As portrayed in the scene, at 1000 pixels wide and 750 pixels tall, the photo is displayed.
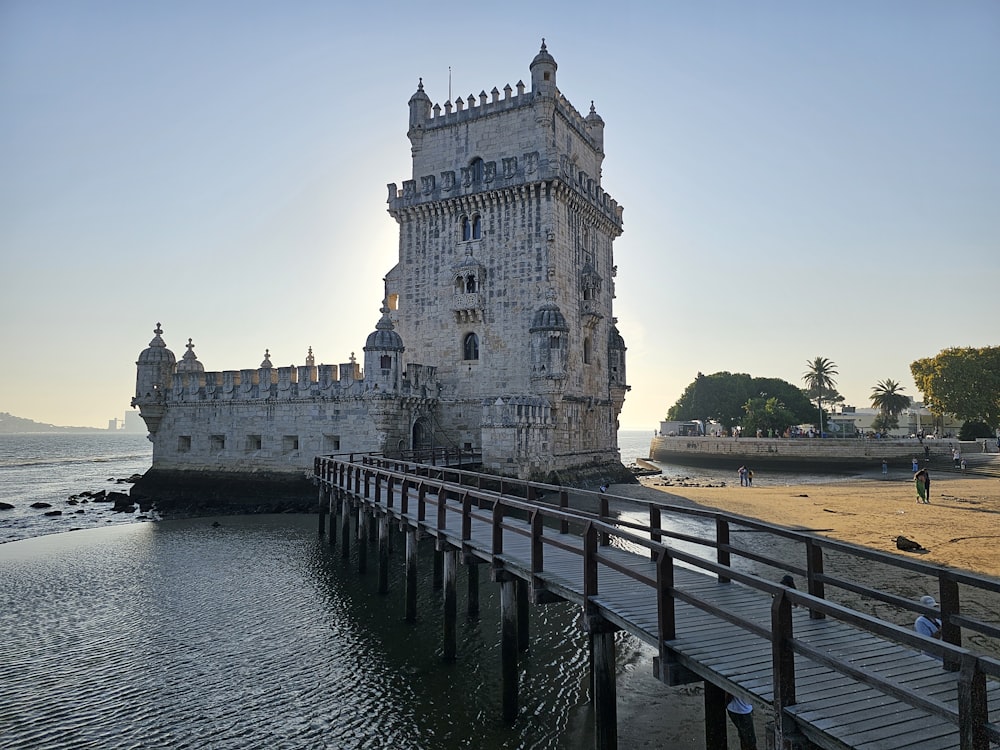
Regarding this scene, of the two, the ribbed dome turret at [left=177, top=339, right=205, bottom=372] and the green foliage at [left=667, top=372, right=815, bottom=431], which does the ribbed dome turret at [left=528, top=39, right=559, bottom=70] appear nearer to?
the ribbed dome turret at [left=177, top=339, right=205, bottom=372]

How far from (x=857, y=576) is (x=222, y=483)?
29099mm

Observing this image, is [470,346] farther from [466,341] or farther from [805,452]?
[805,452]

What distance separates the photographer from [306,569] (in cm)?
1822

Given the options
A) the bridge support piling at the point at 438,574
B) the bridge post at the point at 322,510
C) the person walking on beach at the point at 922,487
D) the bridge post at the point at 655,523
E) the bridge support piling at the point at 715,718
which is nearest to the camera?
the bridge support piling at the point at 715,718

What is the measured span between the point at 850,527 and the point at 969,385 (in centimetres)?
4120

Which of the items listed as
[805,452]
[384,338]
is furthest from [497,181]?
[805,452]

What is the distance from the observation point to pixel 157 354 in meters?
36.0

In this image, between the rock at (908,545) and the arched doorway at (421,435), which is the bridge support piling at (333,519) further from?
the rock at (908,545)

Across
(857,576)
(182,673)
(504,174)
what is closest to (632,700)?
(182,673)

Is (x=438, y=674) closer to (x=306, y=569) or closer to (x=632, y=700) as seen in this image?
(x=632, y=700)

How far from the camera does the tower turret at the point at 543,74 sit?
1256 inches

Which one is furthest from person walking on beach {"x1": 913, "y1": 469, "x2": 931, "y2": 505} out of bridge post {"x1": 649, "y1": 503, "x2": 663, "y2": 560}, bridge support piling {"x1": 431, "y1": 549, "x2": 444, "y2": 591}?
bridge post {"x1": 649, "y1": 503, "x2": 663, "y2": 560}

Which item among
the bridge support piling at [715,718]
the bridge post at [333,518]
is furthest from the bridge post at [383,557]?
the bridge support piling at [715,718]

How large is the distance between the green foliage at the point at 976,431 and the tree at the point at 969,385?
643 millimetres
